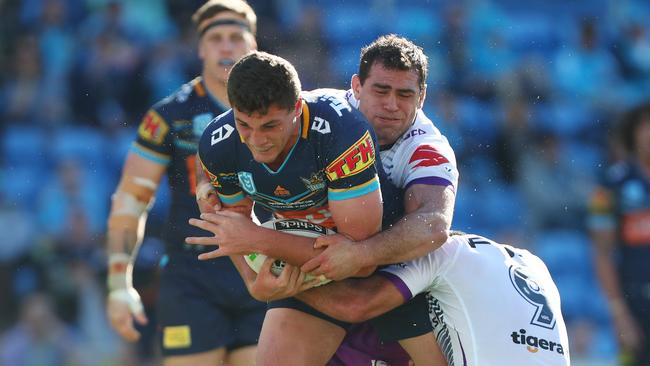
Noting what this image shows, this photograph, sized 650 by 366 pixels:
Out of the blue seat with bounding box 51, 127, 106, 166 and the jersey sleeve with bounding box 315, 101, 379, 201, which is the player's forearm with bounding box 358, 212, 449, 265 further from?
the blue seat with bounding box 51, 127, 106, 166

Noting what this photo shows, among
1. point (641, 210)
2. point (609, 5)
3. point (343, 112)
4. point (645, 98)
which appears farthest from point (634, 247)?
point (609, 5)

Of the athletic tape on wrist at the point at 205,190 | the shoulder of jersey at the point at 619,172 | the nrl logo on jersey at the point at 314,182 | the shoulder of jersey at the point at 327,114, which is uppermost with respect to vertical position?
the shoulder of jersey at the point at 327,114

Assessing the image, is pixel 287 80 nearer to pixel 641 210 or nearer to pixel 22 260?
pixel 641 210

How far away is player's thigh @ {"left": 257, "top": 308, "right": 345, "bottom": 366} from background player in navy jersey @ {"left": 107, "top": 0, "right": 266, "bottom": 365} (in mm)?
1386

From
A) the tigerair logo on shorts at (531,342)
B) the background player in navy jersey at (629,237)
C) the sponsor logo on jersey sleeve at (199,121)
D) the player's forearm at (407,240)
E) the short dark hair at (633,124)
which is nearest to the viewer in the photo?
the player's forearm at (407,240)

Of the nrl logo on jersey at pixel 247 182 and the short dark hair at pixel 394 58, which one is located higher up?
the short dark hair at pixel 394 58

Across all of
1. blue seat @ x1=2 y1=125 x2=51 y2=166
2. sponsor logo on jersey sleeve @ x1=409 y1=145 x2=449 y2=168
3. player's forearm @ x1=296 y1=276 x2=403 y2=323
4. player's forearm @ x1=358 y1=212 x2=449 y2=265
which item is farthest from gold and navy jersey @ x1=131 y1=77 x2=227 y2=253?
blue seat @ x1=2 y1=125 x2=51 y2=166

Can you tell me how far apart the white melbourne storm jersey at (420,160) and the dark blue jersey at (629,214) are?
3.54 m

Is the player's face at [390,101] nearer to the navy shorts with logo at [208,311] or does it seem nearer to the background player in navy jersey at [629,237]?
the navy shorts with logo at [208,311]

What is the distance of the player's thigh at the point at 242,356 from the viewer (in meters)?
6.94

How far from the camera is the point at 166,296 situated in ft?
23.4

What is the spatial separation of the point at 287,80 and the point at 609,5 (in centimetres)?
1090

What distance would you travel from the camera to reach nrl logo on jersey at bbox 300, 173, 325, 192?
5.16 m

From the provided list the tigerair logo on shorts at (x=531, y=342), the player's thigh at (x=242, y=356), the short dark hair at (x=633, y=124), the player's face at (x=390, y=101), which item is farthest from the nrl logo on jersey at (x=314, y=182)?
the short dark hair at (x=633, y=124)
